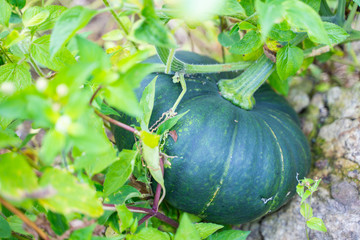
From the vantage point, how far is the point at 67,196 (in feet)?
2.37

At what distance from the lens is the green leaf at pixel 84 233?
2.57ft

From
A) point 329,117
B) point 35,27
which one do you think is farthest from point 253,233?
point 35,27

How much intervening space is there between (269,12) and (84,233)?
69cm

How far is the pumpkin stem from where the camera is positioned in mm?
1452

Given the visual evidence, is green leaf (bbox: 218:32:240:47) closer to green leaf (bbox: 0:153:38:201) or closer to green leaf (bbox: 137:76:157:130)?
green leaf (bbox: 137:76:157:130)

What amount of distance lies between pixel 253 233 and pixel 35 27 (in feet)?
4.21

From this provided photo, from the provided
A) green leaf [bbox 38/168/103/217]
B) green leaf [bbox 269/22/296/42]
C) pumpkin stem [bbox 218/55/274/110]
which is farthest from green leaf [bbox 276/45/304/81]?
green leaf [bbox 38/168/103/217]

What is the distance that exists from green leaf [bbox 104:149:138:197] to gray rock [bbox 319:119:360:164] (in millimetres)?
1090

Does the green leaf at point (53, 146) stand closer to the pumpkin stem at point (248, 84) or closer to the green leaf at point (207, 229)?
the green leaf at point (207, 229)

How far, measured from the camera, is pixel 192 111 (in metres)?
1.26

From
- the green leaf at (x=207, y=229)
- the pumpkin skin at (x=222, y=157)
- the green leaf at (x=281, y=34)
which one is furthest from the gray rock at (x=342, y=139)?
the green leaf at (x=207, y=229)

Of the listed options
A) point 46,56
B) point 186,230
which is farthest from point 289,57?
point 46,56

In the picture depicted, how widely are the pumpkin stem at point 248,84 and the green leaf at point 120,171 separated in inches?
25.5

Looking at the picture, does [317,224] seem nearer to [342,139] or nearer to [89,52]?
[342,139]
